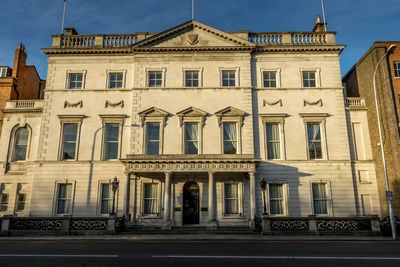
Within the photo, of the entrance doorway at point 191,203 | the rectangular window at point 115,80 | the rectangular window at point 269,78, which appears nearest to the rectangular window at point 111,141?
the rectangular window at point 115,80

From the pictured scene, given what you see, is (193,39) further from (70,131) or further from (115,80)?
(70,131)

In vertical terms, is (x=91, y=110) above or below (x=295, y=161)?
above

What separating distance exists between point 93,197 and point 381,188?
21.8 m

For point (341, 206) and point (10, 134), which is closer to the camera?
point (341, 206)

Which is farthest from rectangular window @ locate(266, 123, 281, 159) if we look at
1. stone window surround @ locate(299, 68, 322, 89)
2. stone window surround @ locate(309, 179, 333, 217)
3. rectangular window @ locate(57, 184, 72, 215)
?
rectangular window @ locate(57, 184, 72, 215)

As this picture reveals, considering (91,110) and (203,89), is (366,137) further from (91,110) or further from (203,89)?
(91,110)

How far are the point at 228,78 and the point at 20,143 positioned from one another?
18.4 meters

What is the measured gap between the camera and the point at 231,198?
21047 millimetres

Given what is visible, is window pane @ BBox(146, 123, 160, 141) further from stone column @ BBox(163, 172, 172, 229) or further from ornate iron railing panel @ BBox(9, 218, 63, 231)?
ornate iron railing panel @ BBox(9, 218, 63, 231)

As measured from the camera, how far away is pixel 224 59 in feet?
78.0

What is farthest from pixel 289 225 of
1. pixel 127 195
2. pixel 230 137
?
pixel 127 195

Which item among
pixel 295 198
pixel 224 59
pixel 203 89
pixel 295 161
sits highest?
pixel 224 59

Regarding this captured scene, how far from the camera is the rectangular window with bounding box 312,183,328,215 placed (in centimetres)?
2103

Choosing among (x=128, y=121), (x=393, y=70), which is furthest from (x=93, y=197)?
(x=393, y=70)
